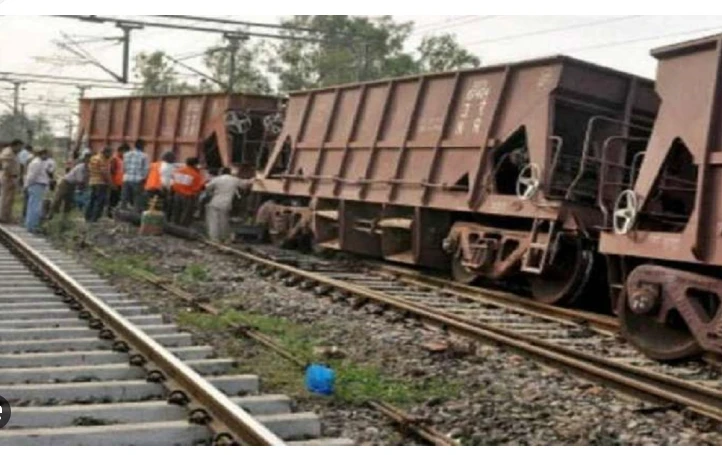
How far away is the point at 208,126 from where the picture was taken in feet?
67.0

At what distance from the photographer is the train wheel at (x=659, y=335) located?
7867mm

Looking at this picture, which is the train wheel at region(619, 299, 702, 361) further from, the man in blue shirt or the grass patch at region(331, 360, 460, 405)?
the man in blue shirt

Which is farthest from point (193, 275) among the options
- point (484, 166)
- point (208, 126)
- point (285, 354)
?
point (208, 126)

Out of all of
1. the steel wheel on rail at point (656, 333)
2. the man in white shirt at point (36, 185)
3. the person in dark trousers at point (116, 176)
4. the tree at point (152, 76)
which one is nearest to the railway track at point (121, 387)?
the steel wheel on rail at point (656, 333)

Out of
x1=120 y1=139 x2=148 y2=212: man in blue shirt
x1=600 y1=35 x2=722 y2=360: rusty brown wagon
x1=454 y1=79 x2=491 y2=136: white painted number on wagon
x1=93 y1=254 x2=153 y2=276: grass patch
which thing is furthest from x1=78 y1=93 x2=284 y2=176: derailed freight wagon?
x1=600 y1=35 x2=722 y2=360: rusty brown wagon

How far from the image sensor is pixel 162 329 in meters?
7.88

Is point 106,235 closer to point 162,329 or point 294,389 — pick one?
point 162,329

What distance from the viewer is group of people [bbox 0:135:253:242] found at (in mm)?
16641

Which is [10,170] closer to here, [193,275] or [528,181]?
[193,275]

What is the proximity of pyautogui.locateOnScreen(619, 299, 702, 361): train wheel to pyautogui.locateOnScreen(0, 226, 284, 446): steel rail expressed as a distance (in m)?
3.90

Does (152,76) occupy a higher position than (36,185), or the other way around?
(152,76)

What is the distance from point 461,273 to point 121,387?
7201 millimetres

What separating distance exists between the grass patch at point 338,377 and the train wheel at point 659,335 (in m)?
2.19

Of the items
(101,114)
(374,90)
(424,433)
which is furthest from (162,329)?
(101,114)
